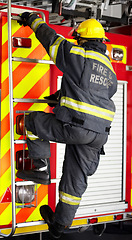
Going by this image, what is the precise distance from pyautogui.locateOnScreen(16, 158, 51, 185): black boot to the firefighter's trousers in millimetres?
109

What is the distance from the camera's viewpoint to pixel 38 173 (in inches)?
132

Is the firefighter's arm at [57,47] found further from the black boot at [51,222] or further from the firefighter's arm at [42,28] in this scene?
the black boot at [51,222]

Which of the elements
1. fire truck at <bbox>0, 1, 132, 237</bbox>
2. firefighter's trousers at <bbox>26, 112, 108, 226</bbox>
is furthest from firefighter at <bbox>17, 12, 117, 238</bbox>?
fire truck at <bbox>0, 1, 132, 237</bbox>

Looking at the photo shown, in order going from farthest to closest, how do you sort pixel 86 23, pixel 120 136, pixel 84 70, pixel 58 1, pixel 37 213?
pixel 120 136 < pixel 58 1 < pixel 37 213 < pixel 86 23 < pixel 84 70

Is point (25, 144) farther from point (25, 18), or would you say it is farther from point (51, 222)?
point (25, 18)

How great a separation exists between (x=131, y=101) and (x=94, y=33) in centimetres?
130

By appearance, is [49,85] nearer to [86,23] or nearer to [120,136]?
[86,23]

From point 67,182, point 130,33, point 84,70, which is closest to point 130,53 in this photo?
point 130,33

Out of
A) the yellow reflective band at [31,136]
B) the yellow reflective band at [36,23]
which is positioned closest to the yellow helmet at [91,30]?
the yellow reflective band at [36,23]

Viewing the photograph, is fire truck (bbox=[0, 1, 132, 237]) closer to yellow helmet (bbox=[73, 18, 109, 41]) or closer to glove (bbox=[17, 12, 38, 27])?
glove (bbox=[17, 12, 38, 27])

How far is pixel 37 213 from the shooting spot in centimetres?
362

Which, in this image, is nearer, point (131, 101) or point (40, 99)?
point (40, 99)

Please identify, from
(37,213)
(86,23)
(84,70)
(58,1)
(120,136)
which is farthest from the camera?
(120,136)

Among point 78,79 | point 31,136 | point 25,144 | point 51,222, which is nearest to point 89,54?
point 78,79
